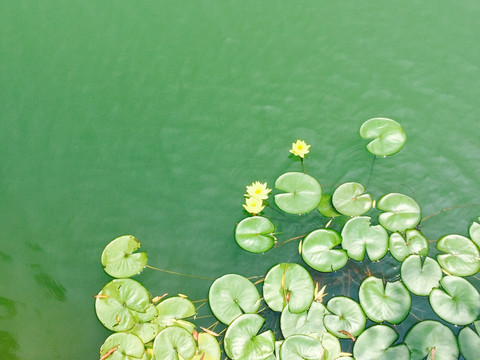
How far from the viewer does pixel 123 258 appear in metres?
1.93

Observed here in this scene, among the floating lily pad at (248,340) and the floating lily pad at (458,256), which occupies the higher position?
the floating lily pad at (248,340)

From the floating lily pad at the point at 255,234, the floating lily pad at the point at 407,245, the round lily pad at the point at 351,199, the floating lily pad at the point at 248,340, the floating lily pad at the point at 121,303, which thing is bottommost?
the floating lily pad at the point at 407,245

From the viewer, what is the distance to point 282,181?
1.99 m

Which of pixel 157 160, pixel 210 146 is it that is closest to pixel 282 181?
pixel 210 146

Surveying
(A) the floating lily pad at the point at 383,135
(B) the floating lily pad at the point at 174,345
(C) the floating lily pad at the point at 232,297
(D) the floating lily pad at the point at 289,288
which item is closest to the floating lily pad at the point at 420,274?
(D) the floating lily pad at the point at 289,288

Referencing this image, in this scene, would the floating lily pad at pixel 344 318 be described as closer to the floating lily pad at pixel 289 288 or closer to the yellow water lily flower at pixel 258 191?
the floating lily pad at pixel 289 288

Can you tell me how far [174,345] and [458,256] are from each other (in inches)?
48.0

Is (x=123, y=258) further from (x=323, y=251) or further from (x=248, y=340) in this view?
(x=323, y=251)

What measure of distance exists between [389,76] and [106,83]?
149cm

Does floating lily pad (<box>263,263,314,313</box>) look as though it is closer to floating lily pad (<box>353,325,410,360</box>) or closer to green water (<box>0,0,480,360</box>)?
green water (<box>0,0,480,360</box>)

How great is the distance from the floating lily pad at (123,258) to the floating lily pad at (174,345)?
337 mm

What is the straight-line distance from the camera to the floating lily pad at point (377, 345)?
1658 mm

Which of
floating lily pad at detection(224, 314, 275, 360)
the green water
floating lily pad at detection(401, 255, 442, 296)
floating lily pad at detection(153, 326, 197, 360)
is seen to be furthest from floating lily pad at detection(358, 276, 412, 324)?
floating lily pad at detection(153, 326, 197, 360)

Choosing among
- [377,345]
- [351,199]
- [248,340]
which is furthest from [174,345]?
[351,199]
